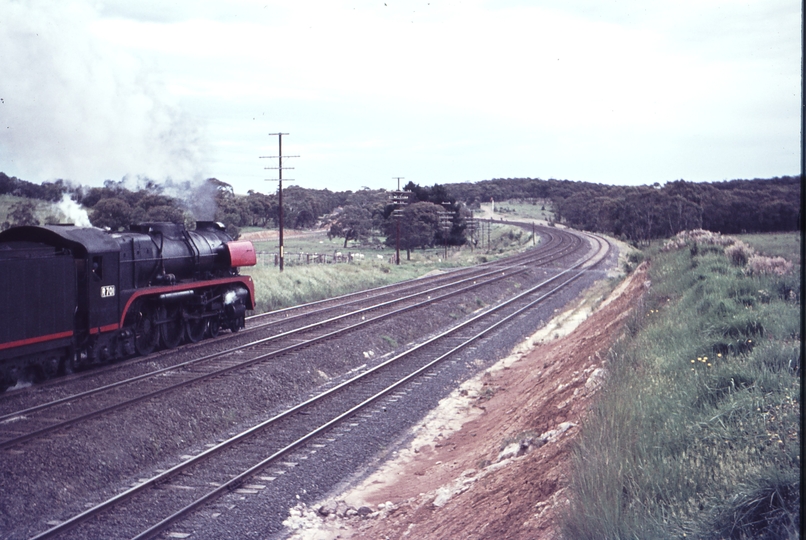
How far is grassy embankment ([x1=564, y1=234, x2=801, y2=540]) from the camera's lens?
4176 mm

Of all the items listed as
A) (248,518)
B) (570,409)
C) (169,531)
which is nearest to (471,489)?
(570,409)

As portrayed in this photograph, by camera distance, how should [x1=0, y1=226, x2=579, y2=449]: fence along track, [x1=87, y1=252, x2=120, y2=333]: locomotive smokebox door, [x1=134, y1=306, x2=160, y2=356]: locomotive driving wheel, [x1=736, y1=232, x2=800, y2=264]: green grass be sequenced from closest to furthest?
[x1=0, y1=226, x2=579, y2=449]: fence along track < [x1=87, y1=252, x2=120, y2=333]: locomotive smokebox door < [x1=736, y1=232, x2=800, y2=264]: green grass < [x1=134, y1=306, x2=160, y2=356]: locomotive driving wheel

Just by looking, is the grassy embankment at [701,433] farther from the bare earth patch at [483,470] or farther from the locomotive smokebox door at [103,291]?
the locomotive smokebox door at [103,291]

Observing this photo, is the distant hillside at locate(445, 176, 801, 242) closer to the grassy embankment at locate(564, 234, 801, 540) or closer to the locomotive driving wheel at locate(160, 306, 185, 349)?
the grassy embankment at locate(564, 234, 801, 540)

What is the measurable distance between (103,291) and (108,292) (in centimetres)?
18

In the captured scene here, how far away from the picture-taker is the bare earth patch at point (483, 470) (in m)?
6.41

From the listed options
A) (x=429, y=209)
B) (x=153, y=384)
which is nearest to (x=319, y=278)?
(x=153, y=384)

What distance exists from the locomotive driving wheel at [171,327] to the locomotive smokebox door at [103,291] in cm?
231

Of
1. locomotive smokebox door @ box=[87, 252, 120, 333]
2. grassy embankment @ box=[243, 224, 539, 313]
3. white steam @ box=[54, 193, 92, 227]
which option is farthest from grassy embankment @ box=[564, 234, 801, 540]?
grassy embankment @ box=[243, 224, 539, 313]

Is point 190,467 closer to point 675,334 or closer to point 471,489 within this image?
point 471,489

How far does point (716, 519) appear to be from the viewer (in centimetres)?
415

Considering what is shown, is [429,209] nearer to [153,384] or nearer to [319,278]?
[319,278]

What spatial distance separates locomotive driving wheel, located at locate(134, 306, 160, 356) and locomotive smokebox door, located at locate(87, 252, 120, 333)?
1188mm

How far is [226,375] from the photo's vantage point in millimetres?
13969
